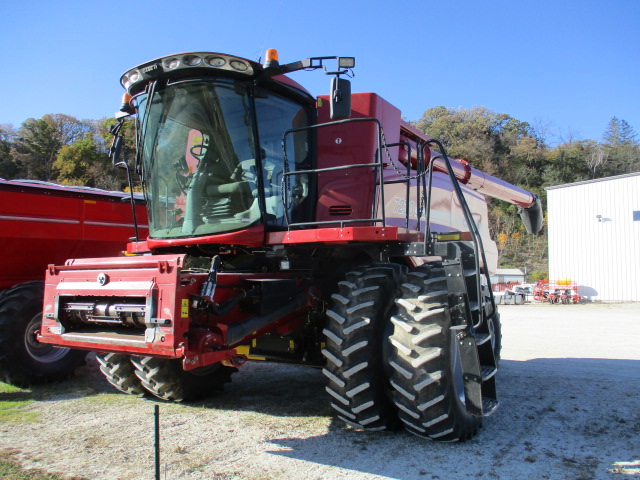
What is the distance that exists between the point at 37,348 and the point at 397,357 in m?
4.82

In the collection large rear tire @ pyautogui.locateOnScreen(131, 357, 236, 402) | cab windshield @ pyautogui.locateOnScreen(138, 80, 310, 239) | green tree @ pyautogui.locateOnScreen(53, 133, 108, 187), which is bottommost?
large rear tire @ pyautogui.locateOnScreen(131, 357, 236, 402)

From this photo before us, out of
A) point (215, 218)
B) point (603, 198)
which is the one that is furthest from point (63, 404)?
point (603, 198)

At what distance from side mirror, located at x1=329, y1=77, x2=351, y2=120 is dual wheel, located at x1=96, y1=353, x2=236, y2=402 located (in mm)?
2949

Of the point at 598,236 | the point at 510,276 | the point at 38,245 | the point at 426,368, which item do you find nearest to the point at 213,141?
the point at 426,368

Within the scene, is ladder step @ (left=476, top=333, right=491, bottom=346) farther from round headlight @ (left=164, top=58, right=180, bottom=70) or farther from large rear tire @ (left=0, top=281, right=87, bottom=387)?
large rear tire @ (left=0, top=281, right=87, bottom=387)

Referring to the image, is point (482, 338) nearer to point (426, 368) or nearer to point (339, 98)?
point (426, 368)

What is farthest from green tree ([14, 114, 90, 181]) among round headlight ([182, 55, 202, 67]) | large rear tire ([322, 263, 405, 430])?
large rear tire ([322, 263, 405, 430])

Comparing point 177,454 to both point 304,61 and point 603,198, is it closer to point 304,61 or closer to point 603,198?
point 304,61

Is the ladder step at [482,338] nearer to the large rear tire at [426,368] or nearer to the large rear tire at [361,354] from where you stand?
the large rear tire at [426,368]

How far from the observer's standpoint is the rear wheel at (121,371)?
213 inches

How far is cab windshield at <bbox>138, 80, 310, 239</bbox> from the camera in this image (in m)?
4.57

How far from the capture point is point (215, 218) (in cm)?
461

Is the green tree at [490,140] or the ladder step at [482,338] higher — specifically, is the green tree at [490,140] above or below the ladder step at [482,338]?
above

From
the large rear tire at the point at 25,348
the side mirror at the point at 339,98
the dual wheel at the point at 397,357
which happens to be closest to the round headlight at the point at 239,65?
the side mirror at the point at 339,98
